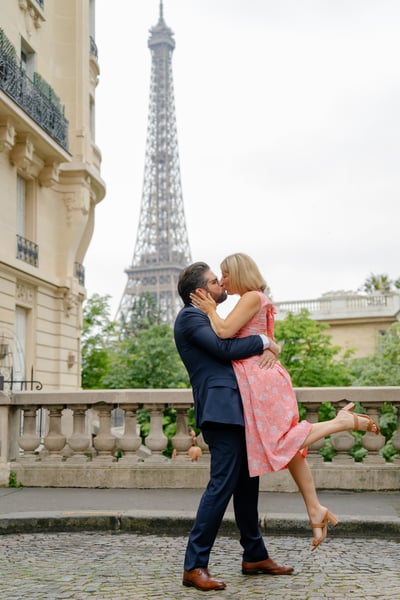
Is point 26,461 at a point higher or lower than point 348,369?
lower

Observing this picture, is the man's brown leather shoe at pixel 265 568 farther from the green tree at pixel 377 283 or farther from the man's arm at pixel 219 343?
the green tree at pixel 377 283

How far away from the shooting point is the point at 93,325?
3788 cm

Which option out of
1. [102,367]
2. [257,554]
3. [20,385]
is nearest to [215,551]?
[257,554]

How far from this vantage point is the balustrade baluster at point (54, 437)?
8172mm

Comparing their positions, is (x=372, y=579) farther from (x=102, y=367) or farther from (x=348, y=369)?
(x=102, y=367)

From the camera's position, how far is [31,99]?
1777 cm

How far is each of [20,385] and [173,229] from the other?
69.6 metres

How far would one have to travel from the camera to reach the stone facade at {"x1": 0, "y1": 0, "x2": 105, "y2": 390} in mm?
16891

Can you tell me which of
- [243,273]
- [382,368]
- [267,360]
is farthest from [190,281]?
[382,368]

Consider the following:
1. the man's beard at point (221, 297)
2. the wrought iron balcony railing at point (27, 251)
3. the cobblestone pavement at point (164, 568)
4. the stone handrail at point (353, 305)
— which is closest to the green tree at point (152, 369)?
the wrought iron balcony railing at point (27, 251)

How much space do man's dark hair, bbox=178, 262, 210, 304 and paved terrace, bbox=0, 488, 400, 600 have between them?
1.64m

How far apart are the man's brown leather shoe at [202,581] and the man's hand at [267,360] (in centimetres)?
115

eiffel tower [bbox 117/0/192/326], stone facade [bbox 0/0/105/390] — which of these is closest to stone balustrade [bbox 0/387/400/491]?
stone facade [bbox 0/0/105/390]

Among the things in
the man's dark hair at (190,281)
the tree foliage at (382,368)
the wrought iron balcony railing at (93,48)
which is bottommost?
the man's dark hair at (190,281)
